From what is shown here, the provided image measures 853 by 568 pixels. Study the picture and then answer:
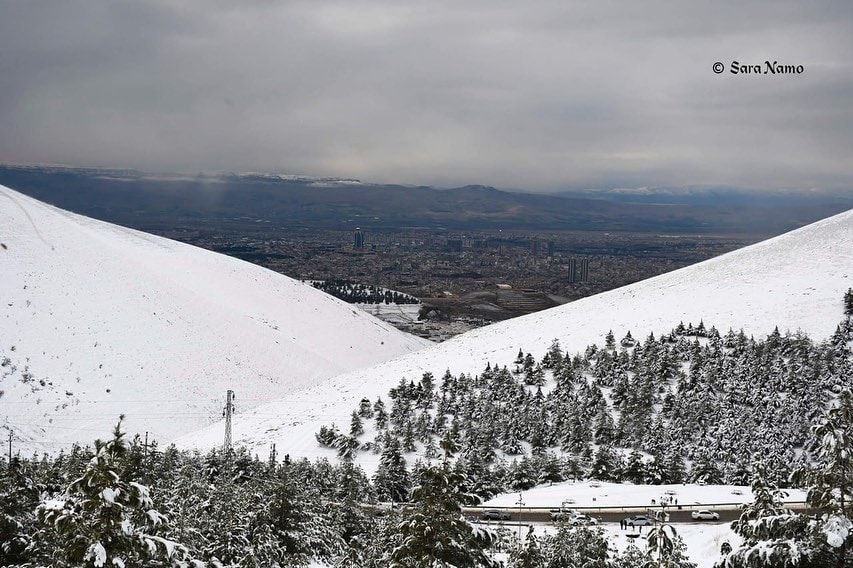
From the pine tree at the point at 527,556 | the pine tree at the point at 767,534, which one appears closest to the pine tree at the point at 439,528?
the pine tree at the point at 767,534

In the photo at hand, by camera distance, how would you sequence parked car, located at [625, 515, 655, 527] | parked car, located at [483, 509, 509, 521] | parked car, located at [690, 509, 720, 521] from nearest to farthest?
parked car, located at [625, 515, 655, 527], parked car, located at [690, 509, 720, 521], parked car, located at [483, 509, 509, 521]

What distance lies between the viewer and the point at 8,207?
95812 mm

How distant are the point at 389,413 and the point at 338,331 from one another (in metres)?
54.4

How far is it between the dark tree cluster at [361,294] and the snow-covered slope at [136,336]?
56867mm

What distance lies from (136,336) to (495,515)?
58.7 m

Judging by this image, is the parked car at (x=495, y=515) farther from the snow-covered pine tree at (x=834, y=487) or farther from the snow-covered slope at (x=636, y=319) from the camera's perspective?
the snow-covered pine tree at (x=834, y=487)

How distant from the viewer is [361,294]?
182000mm

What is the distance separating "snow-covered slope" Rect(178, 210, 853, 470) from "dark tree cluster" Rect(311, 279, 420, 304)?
89.1m

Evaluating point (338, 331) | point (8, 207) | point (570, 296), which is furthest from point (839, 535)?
point (570, 296)

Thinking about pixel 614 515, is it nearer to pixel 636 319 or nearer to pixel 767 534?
pixel 767 534

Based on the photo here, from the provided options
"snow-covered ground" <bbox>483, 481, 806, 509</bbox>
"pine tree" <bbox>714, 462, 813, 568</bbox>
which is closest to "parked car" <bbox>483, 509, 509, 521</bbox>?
"snow-covered ground" <bbox>483, 481, 806, 509</bbox>

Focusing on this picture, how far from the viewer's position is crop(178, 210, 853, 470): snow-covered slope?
191 ft

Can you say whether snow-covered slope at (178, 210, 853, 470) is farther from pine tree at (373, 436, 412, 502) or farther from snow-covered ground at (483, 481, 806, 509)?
snow-covered ground at (483, 481, 806, 509)

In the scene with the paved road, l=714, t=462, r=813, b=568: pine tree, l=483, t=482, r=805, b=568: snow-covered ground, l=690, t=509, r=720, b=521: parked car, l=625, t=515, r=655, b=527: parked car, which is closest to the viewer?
l=714, t=462, r=813, b=568: pine tree
